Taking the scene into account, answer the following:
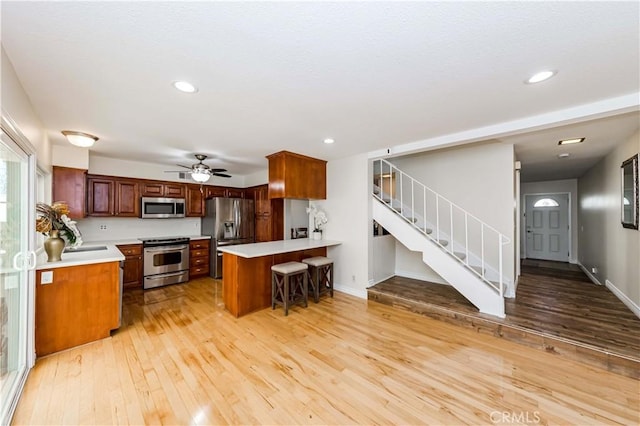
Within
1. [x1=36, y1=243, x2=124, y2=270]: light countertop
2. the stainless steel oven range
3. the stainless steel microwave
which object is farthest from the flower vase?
the stainless steel microwave

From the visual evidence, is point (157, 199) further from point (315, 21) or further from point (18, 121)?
point (315, 21)

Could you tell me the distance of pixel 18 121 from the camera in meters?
1.93

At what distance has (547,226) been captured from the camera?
7.05m

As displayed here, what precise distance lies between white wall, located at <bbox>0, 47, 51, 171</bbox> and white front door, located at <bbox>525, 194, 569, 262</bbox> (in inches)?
392

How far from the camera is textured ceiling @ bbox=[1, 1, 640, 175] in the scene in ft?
4.17

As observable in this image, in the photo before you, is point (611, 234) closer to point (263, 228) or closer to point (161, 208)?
point (263, 228)

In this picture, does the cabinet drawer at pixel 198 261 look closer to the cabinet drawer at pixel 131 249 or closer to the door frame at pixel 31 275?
the cabinet drawer at pixel 131 249

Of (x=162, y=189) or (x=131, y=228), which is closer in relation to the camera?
(x=131, y=228)

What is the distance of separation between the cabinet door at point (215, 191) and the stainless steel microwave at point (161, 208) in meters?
0.59

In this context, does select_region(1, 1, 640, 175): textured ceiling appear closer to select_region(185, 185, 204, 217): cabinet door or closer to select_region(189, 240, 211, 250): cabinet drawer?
select_region(185, 185, 204, 217): cabinet door

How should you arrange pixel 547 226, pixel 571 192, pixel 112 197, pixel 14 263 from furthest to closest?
pixel 547 226
pixel 571 192
pixel 112 197
pixel 14 263

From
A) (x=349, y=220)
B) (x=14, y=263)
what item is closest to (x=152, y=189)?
(x=14, y=263)

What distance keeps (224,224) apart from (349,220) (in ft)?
9.21

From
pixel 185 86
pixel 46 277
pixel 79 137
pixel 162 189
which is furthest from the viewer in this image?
pixel 162 189
